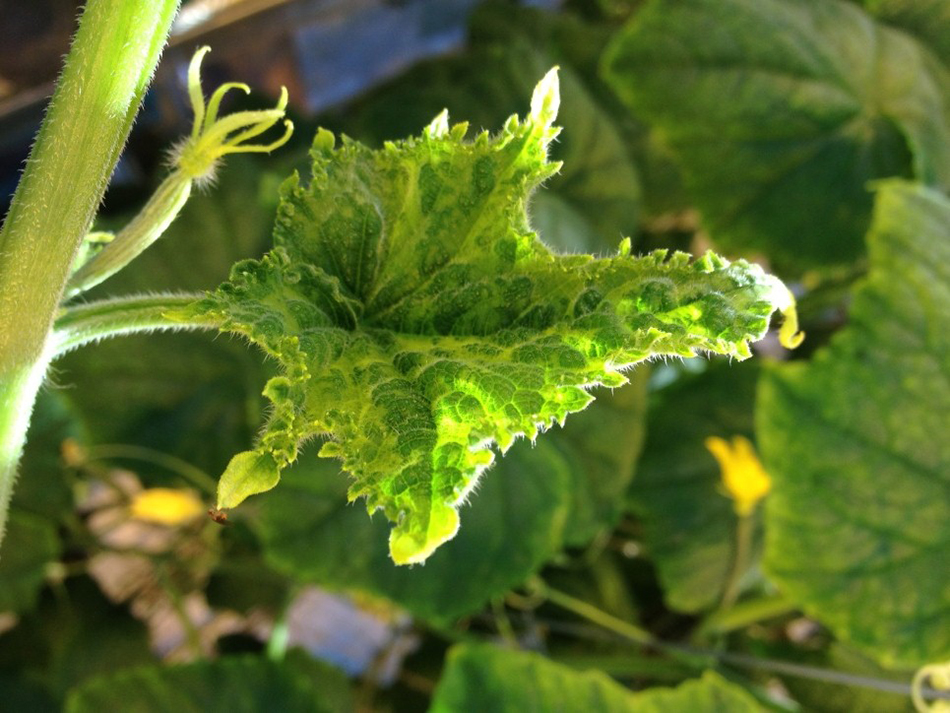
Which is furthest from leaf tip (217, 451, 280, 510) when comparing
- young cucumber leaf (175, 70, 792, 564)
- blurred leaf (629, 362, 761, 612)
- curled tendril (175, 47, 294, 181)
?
blurred leaf (629, 362, 761, 612)

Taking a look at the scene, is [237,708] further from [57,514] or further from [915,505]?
[915,505]

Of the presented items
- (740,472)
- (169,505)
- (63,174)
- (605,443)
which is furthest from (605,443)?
(63,174)

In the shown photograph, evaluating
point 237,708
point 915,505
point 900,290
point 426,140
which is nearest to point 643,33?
point 900,290

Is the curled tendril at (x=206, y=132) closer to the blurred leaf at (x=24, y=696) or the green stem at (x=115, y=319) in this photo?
the green stem at (x=115, y=319)

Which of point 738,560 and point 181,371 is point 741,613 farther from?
point 181,371

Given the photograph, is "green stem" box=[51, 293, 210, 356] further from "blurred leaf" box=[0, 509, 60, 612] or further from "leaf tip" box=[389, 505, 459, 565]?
"blurred leaf" box=[0, 509, 60, 612]
